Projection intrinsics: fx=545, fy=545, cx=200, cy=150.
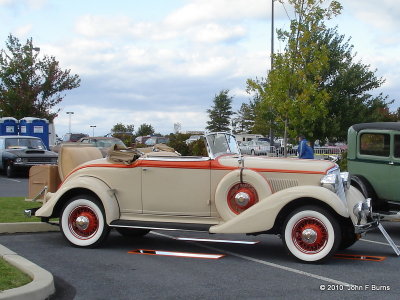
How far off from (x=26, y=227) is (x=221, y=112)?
56080mm

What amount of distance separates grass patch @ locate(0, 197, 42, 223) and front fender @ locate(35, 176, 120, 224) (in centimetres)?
118

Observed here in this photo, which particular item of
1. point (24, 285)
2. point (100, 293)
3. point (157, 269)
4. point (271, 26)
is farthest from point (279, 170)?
point (271, 26)

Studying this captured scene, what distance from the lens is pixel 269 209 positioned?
6.68m

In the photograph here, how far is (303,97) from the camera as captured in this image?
1972 centimetres

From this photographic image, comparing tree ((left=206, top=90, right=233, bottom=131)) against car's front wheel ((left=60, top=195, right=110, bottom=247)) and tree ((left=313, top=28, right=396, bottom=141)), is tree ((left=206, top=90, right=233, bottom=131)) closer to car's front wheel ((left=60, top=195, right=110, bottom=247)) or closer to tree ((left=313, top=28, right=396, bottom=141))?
tree ((left=313, top=28, right=396, bottom=141))

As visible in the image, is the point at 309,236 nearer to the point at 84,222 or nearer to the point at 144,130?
the point at 84,222

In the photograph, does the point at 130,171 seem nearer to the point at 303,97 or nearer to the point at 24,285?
the point at 24,285

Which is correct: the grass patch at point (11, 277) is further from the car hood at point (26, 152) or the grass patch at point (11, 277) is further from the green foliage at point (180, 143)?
the green foliage at point (180, 143)

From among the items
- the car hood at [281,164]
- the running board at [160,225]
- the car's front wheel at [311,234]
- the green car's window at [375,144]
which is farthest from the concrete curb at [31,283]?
the green car's window at [375,144]

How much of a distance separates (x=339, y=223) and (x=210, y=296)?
7.95 feet

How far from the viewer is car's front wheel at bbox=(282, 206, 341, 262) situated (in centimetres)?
653

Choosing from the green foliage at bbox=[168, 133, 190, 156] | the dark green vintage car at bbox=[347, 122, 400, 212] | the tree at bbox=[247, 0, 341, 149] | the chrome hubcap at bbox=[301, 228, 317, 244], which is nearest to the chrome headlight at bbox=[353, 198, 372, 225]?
the chrome hubcap at bbox=[301, 228, 317, 244]

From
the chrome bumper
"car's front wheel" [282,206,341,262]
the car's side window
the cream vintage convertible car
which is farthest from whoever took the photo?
the car's side window

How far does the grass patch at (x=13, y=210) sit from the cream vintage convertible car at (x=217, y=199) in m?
1.11
